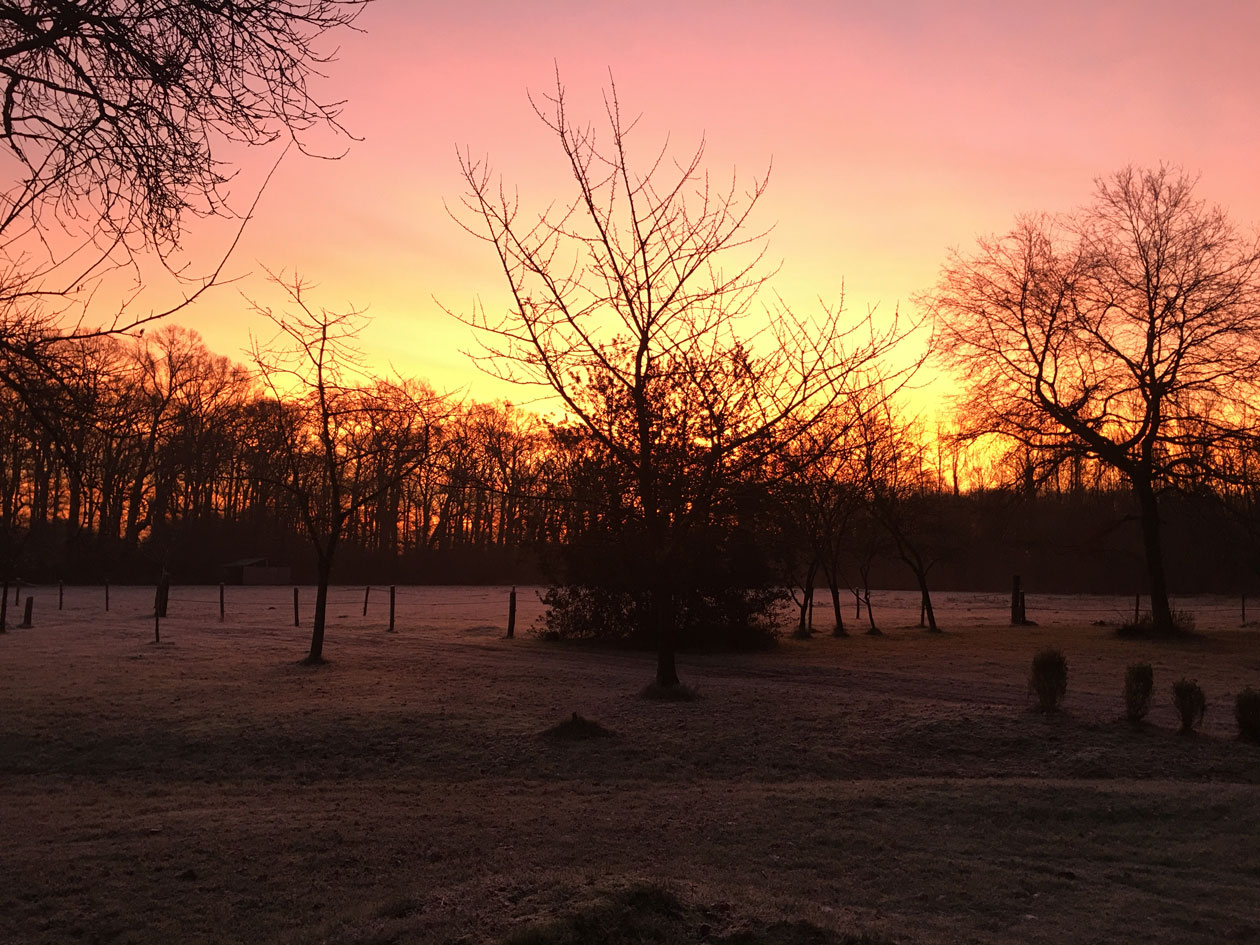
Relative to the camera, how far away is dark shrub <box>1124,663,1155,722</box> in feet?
36.3

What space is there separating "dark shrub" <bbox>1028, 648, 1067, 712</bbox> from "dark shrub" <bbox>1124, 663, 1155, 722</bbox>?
72 centimetres

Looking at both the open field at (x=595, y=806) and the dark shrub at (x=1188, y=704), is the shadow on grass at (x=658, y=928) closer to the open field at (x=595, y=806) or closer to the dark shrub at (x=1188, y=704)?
the open field at (x=595, y=806)

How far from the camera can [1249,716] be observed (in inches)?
418

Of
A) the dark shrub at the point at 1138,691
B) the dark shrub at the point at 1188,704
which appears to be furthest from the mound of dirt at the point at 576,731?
the dark shrub at the point at 1188,704

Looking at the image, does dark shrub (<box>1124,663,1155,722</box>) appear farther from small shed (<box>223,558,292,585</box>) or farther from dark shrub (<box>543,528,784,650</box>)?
small shed (<box>223,558,292,585</box>)

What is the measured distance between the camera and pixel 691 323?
13.0 meters

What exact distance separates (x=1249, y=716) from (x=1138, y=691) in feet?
3.66

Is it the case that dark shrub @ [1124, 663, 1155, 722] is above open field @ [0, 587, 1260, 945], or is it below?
above

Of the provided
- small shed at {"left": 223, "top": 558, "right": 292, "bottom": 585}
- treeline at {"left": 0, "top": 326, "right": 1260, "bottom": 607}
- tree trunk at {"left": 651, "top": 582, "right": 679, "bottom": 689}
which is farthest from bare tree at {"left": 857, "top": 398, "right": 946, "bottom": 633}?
small shed at {"left": 223, "top": 558, "right": 292, "bottom": 585}

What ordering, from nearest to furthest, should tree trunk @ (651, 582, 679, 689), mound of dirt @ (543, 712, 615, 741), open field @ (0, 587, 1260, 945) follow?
open field @ (0, 587, 1260, 945)
mound of dirt @ (543, 712, 615, 741)
tree trunk @ (651, 582, 679, 689)

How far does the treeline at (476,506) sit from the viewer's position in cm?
619

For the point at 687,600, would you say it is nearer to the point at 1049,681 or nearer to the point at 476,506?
the point at 1049,681

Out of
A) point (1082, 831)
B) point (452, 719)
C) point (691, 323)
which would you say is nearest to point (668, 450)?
point (691, 323)

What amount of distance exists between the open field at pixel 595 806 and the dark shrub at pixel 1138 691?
396mm
